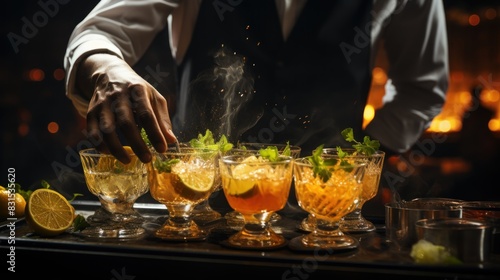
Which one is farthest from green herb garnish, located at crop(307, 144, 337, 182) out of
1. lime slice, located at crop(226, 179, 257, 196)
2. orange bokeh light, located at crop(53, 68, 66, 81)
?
orange bokeh light, located at crop(53, 68, 66, 81)

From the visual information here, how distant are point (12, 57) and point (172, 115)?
39.4 inches

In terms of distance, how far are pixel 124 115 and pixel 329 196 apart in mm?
764

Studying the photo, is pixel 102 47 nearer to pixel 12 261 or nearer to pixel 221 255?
pixel 12 261

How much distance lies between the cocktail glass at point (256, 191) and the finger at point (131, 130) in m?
0.27

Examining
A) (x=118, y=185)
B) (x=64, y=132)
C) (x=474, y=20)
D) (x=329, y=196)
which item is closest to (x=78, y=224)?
(x=118, y=185)

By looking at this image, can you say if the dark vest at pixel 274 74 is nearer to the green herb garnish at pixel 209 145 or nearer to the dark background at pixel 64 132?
the dark background at pixel 64 132

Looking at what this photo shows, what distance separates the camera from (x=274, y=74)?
2.86m

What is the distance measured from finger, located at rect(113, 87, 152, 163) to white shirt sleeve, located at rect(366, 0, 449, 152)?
1.10m

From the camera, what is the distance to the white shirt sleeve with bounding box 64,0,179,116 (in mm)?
2973

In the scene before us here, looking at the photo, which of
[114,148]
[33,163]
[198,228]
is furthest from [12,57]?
[198,228]

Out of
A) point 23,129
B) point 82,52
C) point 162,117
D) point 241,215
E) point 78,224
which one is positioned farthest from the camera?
point 23,129

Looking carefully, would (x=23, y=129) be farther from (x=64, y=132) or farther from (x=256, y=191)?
(x=256, y=191)

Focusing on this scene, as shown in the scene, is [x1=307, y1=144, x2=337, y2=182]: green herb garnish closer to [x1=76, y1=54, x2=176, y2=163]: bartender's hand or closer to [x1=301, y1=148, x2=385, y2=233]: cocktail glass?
[x1=301, y1=148, x2=385, y2=233]: cocktail glass

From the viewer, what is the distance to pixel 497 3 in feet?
8.25
